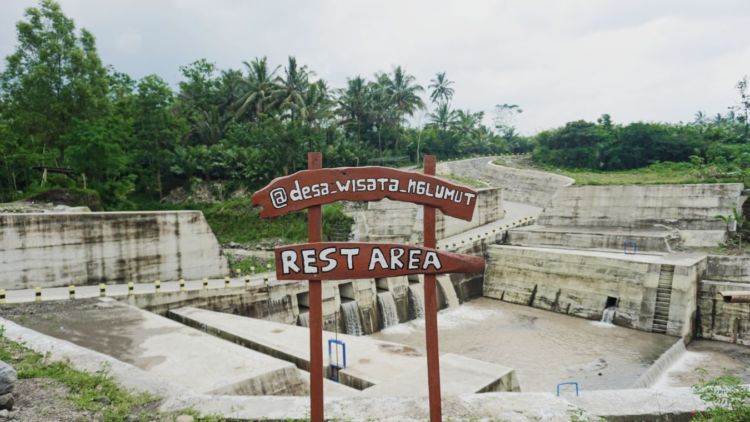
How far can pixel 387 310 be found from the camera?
19016mm

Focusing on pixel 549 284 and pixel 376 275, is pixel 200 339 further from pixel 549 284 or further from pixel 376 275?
pixel 549 284

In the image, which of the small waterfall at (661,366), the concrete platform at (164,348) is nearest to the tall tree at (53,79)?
the concrete platform at (164,348)

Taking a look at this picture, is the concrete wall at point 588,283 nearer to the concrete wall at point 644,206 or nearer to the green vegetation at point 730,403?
the concrete wall at point 644,206

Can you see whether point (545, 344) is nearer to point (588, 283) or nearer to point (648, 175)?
point (588, 283)

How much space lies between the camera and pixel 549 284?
70.1ft

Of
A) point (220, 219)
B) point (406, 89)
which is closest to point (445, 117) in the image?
point (406, 89)

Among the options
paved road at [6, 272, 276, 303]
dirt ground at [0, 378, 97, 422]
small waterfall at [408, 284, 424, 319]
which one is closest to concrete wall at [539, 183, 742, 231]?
small waterfall at [408, 284, 424, 319]

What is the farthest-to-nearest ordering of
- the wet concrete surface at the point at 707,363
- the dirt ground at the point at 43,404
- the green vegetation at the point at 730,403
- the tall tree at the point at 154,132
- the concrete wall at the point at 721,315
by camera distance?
the tall tree at the point at 154,132, the concrete wall at the point at 721,315, the wet concrete surface at the point at 707,363, the dirt ground at the point at 43,404, the green vegetation at the point at 730,403

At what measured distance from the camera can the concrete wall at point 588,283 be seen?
17422 millimetres

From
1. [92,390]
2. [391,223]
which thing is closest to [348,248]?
[92,390]

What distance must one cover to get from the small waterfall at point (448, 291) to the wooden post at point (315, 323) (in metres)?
16.4

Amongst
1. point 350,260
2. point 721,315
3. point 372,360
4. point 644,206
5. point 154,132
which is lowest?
point 721,315

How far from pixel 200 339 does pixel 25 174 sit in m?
20.5

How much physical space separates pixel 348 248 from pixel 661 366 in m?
14.1
